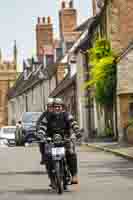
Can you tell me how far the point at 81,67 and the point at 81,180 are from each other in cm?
4173

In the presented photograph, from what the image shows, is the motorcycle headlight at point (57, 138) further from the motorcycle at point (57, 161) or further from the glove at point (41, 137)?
the glove at point (41, 137)

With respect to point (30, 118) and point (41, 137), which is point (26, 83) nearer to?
point (30, 118)

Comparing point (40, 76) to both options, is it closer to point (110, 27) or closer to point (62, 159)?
point (110, 27)

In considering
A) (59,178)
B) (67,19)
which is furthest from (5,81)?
(59,178)

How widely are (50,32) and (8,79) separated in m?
38.7

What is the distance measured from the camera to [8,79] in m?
126

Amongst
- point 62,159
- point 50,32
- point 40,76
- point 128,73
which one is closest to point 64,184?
point 62,159

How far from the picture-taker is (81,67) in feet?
194

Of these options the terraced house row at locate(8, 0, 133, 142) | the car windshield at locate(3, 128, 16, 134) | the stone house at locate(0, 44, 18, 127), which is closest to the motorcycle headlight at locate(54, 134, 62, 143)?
the terraced house row at locate(8, 0, 133, 142)

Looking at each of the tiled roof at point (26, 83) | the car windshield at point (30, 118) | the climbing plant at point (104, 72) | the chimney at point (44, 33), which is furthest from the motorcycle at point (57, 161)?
the chimney at point (44, 33)

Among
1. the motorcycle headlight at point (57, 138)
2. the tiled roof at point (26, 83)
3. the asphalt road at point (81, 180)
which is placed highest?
the tiled roof at point (26, 83)

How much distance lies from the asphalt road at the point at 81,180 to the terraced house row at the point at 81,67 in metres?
11.5

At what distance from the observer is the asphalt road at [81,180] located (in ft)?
45.6

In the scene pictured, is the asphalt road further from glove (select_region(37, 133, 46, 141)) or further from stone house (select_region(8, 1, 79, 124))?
stone house (select_region(8, 1, 79, 124))
